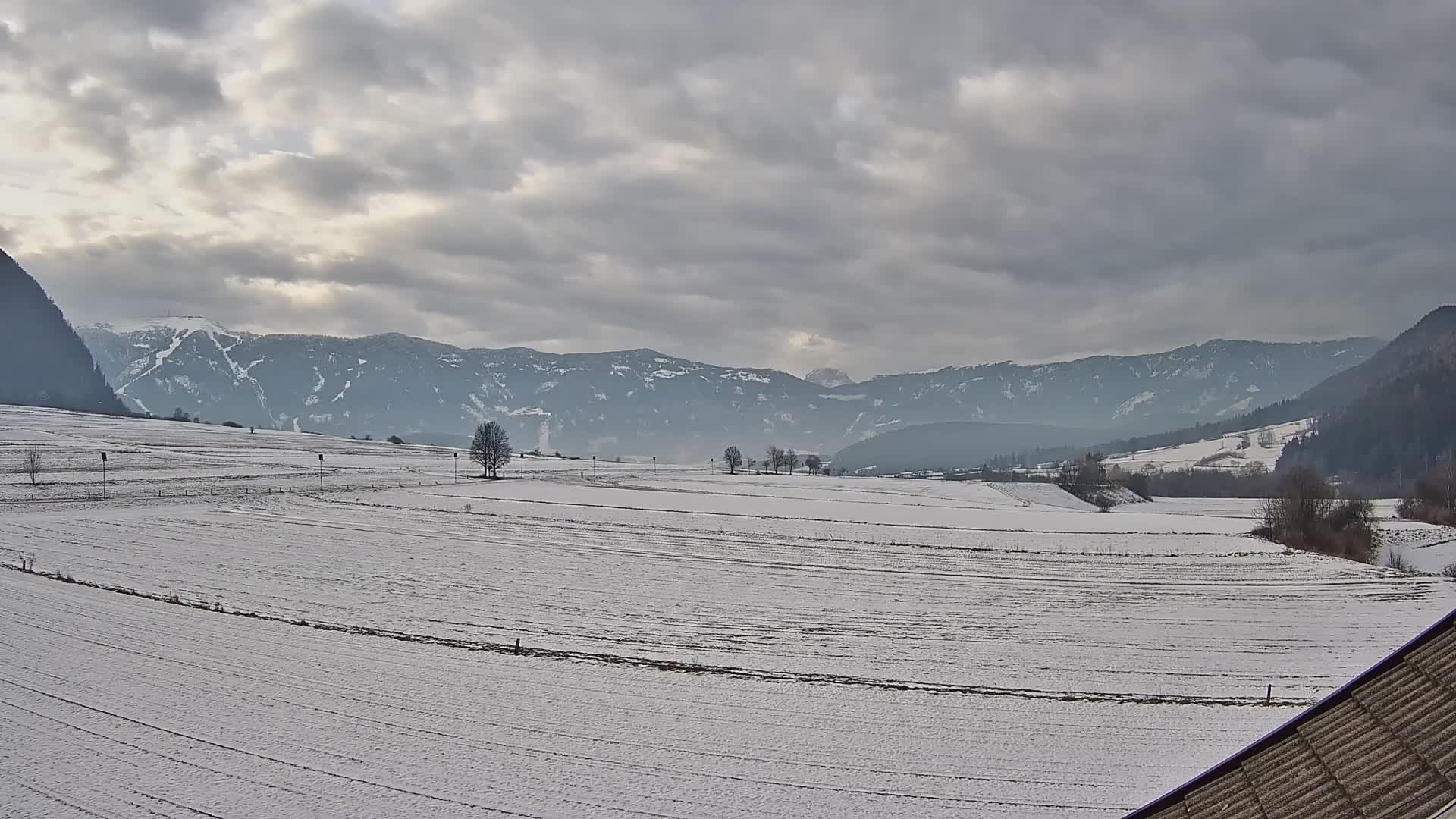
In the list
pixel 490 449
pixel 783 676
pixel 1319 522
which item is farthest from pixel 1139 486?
pixel 783 676

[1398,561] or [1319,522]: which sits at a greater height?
[1319,522]

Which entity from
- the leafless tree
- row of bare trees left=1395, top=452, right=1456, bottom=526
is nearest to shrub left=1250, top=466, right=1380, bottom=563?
row of bare trees left=1395, top=452, right=1456, bottom=526

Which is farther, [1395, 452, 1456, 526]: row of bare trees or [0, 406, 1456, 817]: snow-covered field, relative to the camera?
[1395, 452, 1456, 526]: row of bare trees

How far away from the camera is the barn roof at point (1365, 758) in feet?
22.0

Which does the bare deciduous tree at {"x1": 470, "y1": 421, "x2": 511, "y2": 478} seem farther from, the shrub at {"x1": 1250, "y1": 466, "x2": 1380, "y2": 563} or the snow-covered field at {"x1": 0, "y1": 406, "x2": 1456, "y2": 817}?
the shrub at {"x1": 1250, "y1": 466, "x2": 1380, "y2": 563}

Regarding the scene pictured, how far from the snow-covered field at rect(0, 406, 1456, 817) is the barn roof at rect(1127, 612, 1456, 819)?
8.52 meters

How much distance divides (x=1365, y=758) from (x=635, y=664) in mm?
21584

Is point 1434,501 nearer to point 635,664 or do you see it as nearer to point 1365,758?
point 635,664

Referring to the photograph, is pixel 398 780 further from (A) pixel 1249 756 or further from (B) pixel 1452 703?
(B) pixel 1452 703

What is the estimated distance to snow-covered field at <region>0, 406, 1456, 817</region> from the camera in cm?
1702

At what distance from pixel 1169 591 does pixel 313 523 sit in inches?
2308

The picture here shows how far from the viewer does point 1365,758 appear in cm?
733

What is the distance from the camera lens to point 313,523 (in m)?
62.2

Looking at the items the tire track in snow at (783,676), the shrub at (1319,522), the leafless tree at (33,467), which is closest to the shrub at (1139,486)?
the shrub at (1319,522)
